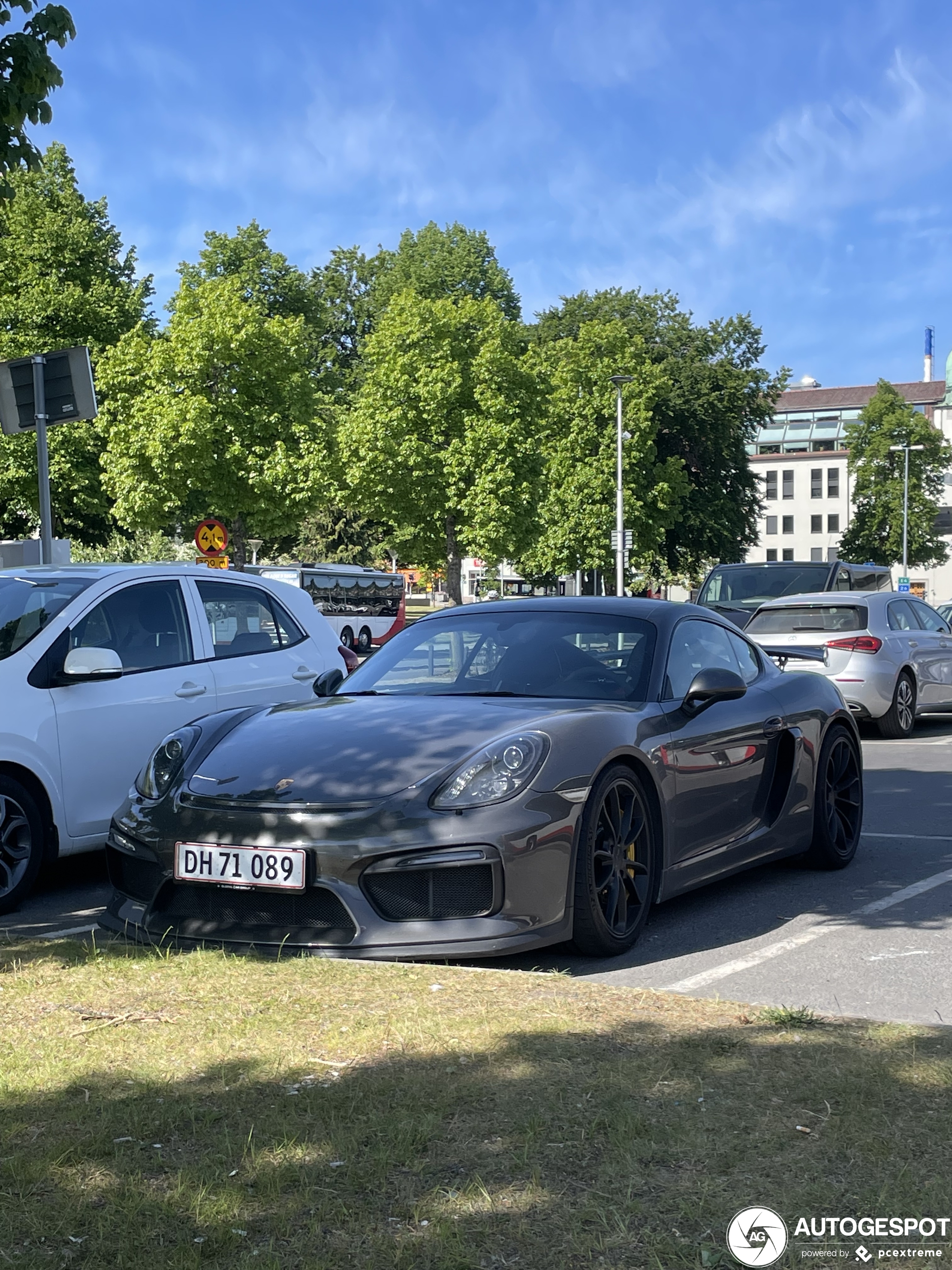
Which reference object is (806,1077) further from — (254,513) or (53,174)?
(53,174)

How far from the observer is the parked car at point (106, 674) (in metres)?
6.93

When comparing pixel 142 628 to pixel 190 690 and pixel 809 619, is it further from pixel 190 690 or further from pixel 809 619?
pixel 809 619

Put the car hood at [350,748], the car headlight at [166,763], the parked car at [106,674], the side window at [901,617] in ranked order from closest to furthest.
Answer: the car hood at [350,748] → the car headlight at [166,763] → the parked car at [106,674] → the side window at [901,617]

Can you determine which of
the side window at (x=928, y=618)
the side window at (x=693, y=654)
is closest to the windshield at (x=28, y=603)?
the side window at (x=693, y=654)

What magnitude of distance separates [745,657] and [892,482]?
84.9 meters

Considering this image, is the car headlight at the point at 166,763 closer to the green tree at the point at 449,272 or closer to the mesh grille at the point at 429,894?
the mesh grille at the point at 429,894

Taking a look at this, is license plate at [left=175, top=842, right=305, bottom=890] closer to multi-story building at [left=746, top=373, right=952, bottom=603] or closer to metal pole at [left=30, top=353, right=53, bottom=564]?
metal pole at [left=30, top=353, right=53, bottom=564]

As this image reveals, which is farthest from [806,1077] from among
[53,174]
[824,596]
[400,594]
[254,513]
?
[400,594]

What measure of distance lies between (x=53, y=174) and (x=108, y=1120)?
43.7 meters

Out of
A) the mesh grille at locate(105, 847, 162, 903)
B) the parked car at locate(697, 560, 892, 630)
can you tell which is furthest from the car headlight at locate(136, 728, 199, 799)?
the parked car at locate(697, 560, 892, 630)

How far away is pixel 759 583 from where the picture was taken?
22547 millimetres

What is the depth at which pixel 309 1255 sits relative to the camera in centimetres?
284

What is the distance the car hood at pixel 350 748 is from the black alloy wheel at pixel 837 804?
209 centimetres

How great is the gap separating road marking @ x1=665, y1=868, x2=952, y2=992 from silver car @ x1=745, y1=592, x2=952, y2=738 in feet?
24.7
